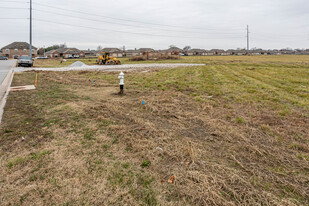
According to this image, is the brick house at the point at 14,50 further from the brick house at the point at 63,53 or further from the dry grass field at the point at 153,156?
the dry grass field at the point at 153,156

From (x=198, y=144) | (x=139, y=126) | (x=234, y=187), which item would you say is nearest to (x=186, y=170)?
(x=234, y=187)

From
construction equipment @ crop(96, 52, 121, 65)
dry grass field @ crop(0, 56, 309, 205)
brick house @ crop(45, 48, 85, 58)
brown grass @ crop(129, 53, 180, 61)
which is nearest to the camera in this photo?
dry grass field @ crop(0, 56, 309, 205)

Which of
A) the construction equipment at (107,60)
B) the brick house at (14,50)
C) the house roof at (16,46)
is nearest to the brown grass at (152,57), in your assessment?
the construction equipment at (107,60)

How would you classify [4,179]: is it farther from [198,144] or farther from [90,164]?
[198,144]

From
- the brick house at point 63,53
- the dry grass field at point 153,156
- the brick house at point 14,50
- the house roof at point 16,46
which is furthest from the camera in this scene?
the brick house at point 63,53

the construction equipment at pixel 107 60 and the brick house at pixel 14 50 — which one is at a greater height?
the brick house at pixel 14 50

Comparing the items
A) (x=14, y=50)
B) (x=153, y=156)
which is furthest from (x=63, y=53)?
(x=153, y=156)

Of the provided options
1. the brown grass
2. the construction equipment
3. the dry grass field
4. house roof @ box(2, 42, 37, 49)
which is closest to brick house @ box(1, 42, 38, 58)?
house roof @ box(2, 42, 37, 49)

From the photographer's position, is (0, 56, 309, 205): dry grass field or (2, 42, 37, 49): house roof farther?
(2, 42, 37, 49): house roof

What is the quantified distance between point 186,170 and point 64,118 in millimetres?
3620

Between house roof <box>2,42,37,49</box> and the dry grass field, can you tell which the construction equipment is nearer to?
the dry grass field

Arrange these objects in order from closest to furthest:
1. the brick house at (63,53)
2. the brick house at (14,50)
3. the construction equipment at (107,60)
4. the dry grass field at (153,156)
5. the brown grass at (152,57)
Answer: the dry grass field at (153,156)
the construction equipment at (107,60)
the brown grass at (152,57)
the brick house at (14,50)
the brick house at (63,53)

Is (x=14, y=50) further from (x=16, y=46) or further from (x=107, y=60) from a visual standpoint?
(x=107, y=60)

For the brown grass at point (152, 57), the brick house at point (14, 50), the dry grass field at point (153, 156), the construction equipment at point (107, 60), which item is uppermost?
the brick house at point (14, 50)
